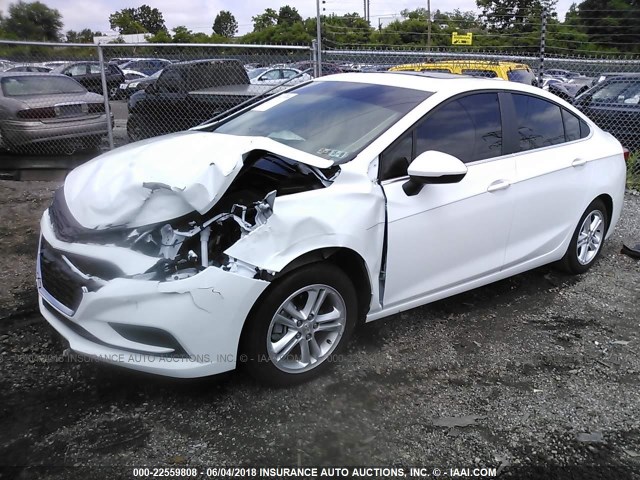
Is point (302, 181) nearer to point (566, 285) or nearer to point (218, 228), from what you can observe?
point (218, 228)

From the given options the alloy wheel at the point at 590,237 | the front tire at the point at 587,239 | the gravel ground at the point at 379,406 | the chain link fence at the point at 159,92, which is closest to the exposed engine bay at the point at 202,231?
the gravel ground at the point at 379,406

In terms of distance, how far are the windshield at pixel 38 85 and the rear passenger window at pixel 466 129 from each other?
693 cm

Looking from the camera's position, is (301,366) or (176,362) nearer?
(176,362)

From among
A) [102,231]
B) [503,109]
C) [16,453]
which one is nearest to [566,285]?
[503,109]

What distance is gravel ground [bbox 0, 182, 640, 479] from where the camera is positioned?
245 centimetres

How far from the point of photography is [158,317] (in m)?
2.42

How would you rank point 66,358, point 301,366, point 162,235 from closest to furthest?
1. point 162,235
2. point 301,366
3. point 66,358

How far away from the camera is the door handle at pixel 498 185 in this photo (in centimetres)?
350

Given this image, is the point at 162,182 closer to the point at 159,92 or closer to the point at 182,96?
the point at 182,96

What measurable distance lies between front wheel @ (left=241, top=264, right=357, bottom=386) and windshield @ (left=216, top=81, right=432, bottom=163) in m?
0.74

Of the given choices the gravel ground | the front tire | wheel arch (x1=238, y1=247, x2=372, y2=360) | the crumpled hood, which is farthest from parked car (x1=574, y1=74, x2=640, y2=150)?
the crumpled hood

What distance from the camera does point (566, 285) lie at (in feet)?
14.7

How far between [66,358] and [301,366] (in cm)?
140

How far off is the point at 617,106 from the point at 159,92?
7.41 metres
